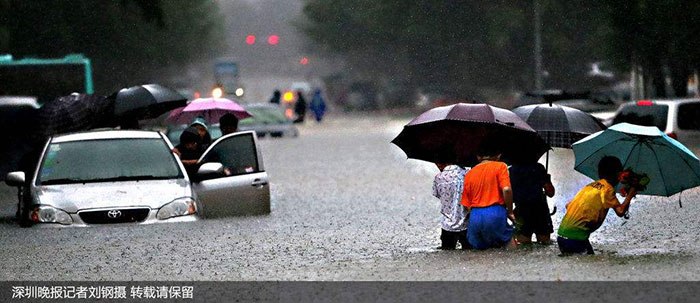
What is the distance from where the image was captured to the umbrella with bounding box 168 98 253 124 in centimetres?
1961

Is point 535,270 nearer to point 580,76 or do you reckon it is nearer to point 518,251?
point 518,251

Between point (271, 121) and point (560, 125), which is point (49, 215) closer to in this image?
point (560, 125)

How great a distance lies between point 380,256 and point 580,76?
58.8m

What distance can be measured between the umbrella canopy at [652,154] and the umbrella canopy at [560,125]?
1.03 meters

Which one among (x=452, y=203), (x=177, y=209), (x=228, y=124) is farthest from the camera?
(x=228, y=124)

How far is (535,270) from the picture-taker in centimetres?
1106

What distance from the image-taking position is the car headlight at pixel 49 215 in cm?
1477

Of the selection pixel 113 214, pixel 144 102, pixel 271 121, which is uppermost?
pixel 144 102

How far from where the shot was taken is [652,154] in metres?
12.3

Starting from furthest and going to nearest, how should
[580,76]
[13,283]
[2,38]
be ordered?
1. [580,76]
2. [2,38]
3. [13,283]

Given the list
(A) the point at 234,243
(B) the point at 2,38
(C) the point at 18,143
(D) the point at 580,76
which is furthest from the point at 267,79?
(A) the point at 234,243

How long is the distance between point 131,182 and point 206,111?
15.3ft

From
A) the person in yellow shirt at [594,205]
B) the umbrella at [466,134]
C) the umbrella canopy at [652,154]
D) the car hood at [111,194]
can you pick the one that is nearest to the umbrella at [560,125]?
the umbrella at [466,134]

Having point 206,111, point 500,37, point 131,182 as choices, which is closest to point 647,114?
point 206,111
